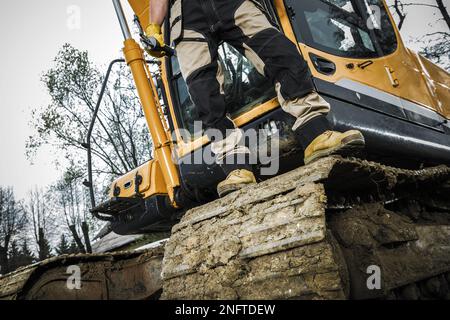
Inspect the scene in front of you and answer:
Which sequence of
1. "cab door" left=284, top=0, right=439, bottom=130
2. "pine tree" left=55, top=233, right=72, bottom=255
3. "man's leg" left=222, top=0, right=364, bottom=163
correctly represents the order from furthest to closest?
"pine tree" left=55, top=233, right=72, bottom=255 → "cab door" left=284, top=0, right=439, bottom=130 → "man's leg" left=222, top=0, right=364, bottom=163

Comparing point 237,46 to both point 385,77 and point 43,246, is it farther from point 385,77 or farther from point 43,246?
point 43,246

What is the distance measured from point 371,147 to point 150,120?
70.5 inches

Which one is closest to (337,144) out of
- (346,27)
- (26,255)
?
(346,27)

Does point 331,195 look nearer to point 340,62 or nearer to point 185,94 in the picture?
point 340,62

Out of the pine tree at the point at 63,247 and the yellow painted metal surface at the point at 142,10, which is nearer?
the yellow painted metal surface at the point at 142,10

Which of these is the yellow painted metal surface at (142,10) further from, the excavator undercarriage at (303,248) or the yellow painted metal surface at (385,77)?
the excavator undercarriage at (303,248)

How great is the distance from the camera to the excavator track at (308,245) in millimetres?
1062

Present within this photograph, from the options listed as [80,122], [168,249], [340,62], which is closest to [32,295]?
[168,249]

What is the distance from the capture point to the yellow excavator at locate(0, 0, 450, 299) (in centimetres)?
115

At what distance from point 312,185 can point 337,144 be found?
39 cm
